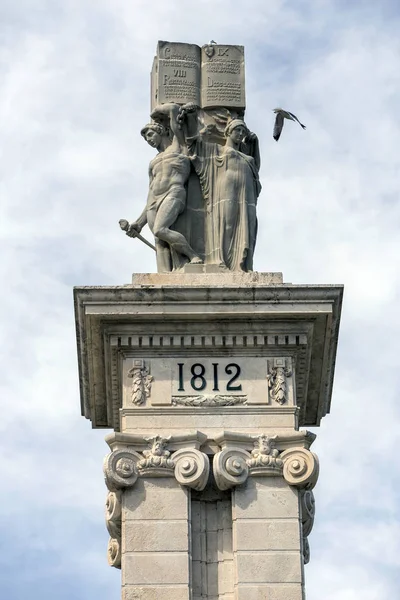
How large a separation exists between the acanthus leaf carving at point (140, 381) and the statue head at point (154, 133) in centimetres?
469

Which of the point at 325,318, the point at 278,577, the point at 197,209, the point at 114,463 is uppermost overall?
the point at 197,209

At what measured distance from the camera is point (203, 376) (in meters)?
29.3

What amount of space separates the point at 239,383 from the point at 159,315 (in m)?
1.71

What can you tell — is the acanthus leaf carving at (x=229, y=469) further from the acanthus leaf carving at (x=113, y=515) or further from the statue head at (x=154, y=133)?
the statue head at (x=154, y=133)

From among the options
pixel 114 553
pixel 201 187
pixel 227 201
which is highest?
pixel 201 187

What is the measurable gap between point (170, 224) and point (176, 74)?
10.3 ft

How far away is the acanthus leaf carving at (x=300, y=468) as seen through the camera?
28.4m

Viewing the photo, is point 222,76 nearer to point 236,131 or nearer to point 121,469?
point 236,131

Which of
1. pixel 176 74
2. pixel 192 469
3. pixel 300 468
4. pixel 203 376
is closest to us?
pixel 192 469

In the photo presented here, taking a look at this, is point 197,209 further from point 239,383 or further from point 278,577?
point 278,577

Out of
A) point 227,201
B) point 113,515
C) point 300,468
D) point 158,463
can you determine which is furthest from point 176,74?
point 113,515

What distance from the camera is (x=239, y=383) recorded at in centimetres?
2919

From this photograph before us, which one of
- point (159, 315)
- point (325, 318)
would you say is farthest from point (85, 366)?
A: point (325, 318)

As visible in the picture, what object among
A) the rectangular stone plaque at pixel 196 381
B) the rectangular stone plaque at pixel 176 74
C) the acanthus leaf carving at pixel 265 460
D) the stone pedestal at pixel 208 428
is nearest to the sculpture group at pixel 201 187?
the rectangular stone plaque at pixel 176 74
